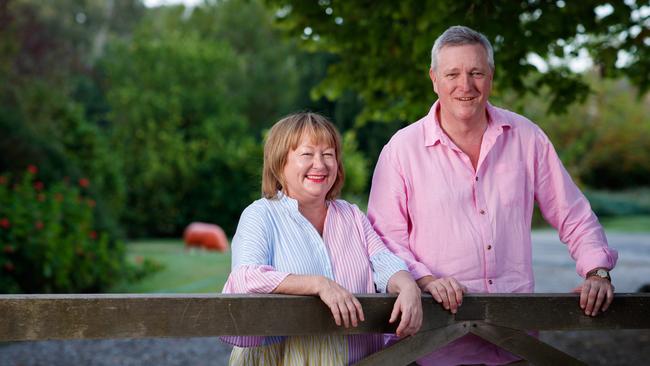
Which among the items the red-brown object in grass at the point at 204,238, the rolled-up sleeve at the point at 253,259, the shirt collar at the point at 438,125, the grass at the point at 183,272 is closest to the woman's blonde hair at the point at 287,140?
the rolled-up sleeve at the point at 253,259

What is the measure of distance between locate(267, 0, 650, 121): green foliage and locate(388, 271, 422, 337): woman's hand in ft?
9.85

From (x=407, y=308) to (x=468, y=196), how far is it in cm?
56

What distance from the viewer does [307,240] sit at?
2.58 metres

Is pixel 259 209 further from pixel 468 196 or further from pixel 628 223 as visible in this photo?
pixel 628 223

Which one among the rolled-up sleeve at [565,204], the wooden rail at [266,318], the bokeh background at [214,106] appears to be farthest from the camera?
the bokeh background at [214,106]

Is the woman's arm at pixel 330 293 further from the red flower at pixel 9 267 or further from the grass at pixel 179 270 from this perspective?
the grass at pixel 179 270

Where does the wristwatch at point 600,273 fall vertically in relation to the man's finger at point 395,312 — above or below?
above

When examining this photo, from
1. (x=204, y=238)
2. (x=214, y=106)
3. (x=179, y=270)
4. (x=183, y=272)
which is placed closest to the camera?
(x=183, y=272)

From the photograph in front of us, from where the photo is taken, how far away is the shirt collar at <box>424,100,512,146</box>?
9.06 ft

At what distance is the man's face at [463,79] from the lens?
267 centimetres

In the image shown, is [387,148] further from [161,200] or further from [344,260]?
[161,200]

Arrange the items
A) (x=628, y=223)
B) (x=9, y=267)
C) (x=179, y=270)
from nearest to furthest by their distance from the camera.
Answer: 1. (x=9, y=267)
2. (x=179, y=270)
3. (x=628, y=223)

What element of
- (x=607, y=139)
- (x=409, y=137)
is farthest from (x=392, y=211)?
(x=607, y=139)

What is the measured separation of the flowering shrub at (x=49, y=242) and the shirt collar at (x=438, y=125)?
587 centimetres
